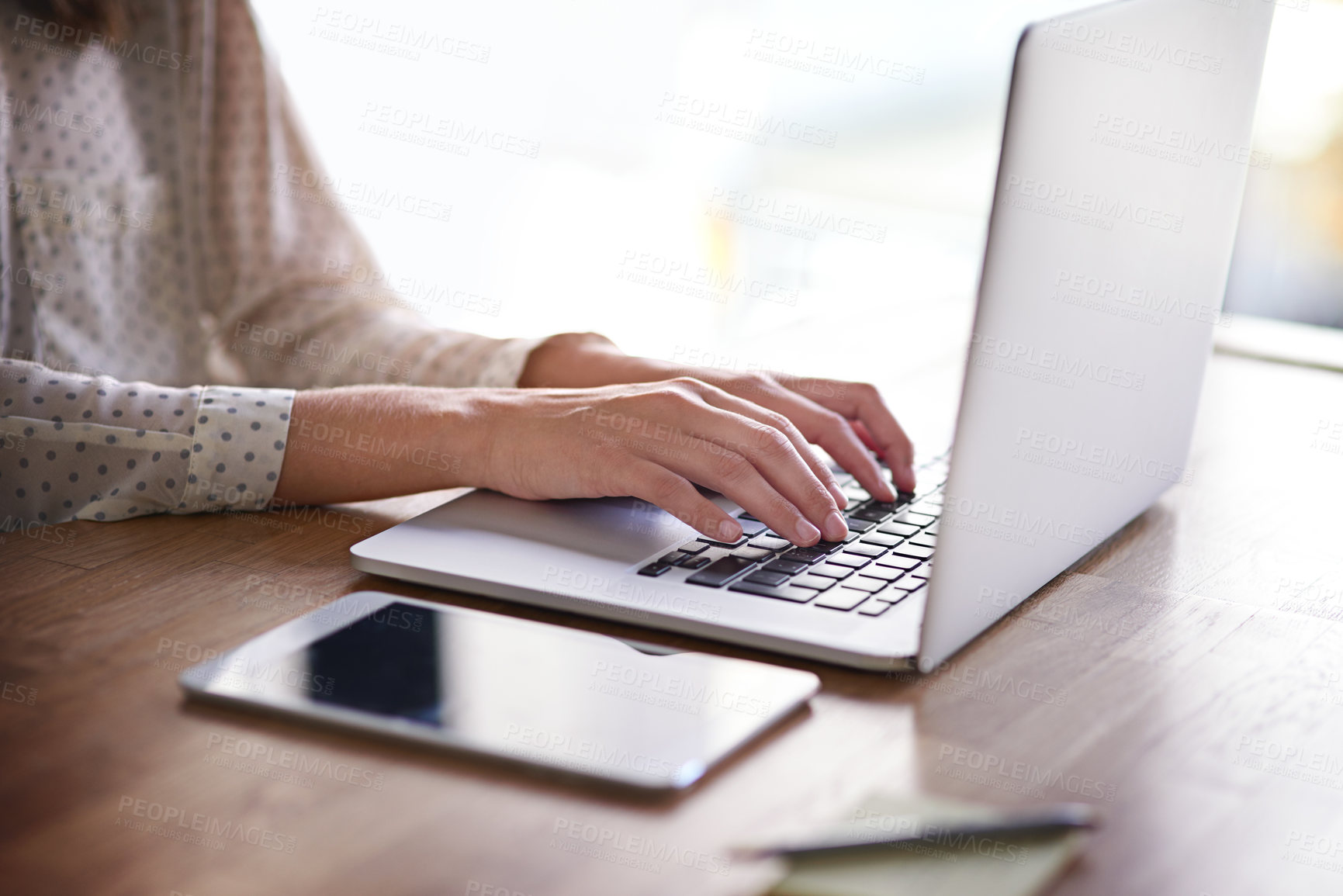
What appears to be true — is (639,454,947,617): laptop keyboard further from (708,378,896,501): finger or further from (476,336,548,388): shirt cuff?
(476,336,548,388): shirt cuff

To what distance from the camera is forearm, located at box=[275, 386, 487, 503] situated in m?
0.87

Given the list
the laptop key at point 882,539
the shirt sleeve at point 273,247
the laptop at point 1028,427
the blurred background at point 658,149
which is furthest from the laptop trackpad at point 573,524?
the blurred background at point 658,149

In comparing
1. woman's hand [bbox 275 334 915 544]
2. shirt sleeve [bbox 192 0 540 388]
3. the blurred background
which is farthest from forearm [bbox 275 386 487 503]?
the blurred background

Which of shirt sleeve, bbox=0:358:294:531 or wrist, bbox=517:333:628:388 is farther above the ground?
wrist, bbox=517:333:628:388

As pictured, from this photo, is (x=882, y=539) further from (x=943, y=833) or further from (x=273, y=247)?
(x=273, y=247)

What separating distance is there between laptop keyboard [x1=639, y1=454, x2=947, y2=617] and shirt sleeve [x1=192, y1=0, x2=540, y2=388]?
585mm

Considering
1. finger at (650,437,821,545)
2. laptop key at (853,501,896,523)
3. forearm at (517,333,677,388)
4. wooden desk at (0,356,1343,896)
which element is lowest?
wooden desk at (0,356,1343,896)

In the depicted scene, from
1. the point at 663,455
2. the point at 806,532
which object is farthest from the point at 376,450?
the point at 806,532

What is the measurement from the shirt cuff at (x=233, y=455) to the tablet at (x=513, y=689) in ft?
0.79

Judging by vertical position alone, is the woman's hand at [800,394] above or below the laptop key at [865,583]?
above

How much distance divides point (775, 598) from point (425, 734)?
237mm

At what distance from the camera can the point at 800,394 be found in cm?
101

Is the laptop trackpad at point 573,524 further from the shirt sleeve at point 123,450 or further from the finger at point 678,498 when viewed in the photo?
the shirt sleeve at point 123,450

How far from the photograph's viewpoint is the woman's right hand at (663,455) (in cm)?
79
